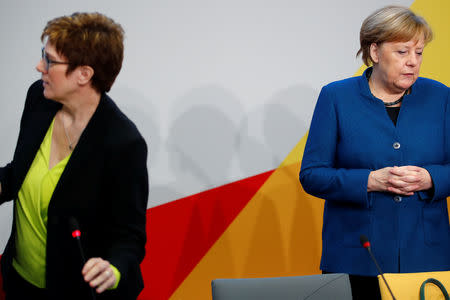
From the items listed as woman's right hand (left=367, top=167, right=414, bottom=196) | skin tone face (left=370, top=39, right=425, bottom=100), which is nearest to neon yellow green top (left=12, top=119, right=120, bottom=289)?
woman's right hand (left=367, top=167, right=414, bottom=196)

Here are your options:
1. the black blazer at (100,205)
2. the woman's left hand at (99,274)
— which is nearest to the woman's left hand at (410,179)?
the black blazer at (100,205)

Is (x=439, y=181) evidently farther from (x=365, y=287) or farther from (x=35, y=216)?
(x=35, y=216)

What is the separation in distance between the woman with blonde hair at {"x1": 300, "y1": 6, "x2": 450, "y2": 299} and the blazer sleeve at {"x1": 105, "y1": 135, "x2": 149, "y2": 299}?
2.42ft

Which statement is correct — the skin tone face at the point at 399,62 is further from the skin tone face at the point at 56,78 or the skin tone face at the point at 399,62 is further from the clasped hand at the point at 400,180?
the skin tone face at the point at 56,78

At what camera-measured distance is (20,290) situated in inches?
65.6

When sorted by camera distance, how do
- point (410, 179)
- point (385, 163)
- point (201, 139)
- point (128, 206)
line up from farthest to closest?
point (201, 139) < point (385, 163) < point (410, 179) < point (128, 206)

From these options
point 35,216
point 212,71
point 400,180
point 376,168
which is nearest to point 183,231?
point 212,71

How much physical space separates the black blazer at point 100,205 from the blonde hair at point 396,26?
980 mm

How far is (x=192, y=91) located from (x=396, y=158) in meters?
1.38

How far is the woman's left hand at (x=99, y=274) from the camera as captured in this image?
1.43 m

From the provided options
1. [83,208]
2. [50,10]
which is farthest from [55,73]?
[50,10]

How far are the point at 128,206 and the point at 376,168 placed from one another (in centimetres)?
92

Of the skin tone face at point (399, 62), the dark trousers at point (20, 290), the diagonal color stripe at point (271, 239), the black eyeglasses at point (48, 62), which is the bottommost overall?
the diagonal color stripe at point (271, 239)

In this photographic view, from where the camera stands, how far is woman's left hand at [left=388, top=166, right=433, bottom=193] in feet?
6.49
